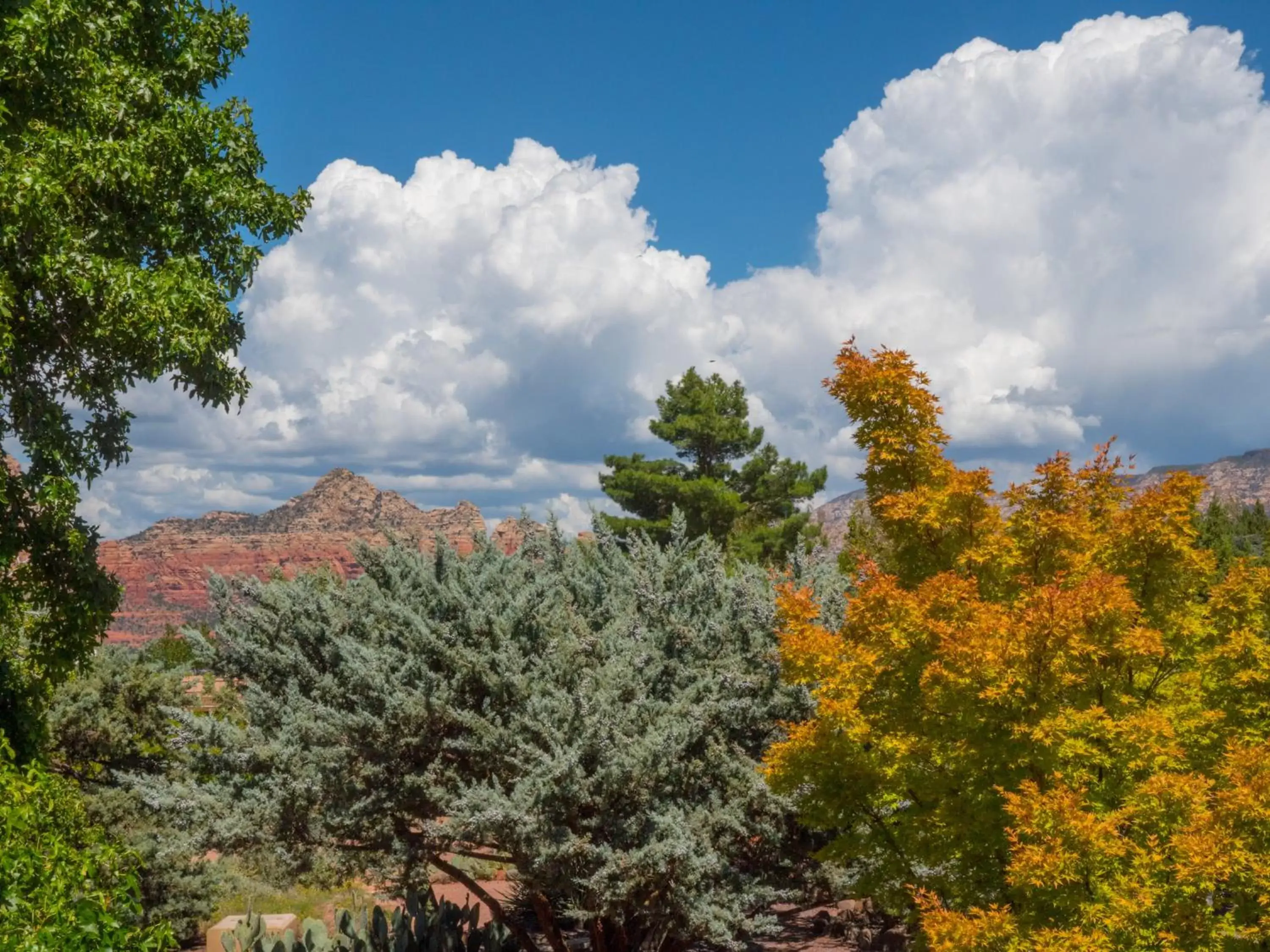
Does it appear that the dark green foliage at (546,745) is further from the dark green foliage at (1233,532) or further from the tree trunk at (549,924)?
the dark green foliage at (1233,532)

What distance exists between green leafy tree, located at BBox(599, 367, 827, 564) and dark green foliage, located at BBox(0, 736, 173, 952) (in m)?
32.1

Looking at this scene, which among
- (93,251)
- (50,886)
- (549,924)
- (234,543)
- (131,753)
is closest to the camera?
(50,886)

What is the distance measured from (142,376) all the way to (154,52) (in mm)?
3750

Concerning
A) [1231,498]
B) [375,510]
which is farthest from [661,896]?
[375,510]

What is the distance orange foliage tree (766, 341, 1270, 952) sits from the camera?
725cm

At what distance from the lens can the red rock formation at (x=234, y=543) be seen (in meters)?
111

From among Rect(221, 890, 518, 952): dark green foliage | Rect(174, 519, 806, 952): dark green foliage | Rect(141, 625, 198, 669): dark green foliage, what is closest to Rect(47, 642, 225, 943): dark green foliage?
Rect(221, 890, 518, 952): dark green foliage

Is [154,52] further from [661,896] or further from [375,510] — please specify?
[375,510]

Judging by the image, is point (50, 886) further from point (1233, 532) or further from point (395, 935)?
point (1233, 532)

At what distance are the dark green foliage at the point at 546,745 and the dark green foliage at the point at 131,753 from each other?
2.87 metres

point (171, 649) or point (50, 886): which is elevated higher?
point (171, 649)

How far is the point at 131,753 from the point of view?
1566 cm

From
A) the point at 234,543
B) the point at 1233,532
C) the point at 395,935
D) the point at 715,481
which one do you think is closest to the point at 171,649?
the point at 715,481

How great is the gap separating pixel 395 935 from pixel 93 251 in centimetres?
894
